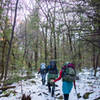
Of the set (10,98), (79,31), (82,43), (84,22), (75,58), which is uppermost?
(84,22)

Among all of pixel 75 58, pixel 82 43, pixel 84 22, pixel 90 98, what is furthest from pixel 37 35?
pixel 90 98

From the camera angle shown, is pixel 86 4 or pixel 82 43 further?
pixel 82 43

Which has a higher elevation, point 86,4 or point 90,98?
point 86,4

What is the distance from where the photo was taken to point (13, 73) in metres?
7.22

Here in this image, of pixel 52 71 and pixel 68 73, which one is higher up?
Result: pixel 68 73

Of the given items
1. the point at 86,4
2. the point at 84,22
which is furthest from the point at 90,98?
the point at 86,4

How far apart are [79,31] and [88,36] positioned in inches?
34.9

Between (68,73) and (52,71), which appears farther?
(52,71)

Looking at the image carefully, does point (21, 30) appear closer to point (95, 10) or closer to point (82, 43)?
point (82, 43)

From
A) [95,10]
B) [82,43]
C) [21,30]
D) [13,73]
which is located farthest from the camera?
[21,30]

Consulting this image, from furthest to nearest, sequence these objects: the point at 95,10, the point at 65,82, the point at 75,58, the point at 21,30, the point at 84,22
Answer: the point at 21,30 < the point at 75,58 < the point at 84,22 < the point at 95,10 < the point at 65,82

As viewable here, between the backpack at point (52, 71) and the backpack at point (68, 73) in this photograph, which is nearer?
the backpack at point (68, 73)

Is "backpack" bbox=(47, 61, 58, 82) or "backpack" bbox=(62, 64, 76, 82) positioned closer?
"backpack" bbox=(62, 64, 76, 82)

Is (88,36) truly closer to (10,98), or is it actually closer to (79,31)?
(79,31)
